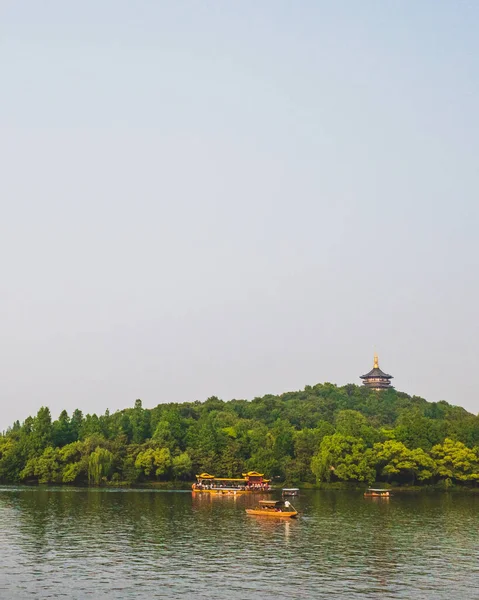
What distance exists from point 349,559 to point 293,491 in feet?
139

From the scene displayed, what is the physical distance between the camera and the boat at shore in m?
94.4

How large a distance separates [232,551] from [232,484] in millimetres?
54029

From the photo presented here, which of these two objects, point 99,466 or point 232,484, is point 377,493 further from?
point 99,466

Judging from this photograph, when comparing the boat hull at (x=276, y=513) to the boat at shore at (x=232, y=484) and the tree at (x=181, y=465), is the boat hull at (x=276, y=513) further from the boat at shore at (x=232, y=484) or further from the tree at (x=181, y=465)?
the tree at (x=181, y=465)

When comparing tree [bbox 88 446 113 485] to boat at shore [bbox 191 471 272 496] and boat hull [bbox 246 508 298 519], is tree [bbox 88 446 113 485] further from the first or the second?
boat hull [bbox 246 508 298 519]

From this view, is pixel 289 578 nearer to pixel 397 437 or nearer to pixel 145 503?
pixel 145 503

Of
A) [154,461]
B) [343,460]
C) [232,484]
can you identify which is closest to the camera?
[232,484]

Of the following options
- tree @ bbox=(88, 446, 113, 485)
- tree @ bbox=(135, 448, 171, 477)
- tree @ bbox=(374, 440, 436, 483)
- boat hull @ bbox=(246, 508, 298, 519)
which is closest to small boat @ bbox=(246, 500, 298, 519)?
boat hull @ bbox=(246, 508, 298, 519)

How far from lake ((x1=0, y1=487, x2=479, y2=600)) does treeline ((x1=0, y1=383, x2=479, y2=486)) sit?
25.6m

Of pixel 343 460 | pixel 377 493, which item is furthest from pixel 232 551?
pixel 343 460

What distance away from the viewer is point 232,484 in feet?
334

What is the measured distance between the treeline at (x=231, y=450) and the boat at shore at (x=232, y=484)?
670 centimetres

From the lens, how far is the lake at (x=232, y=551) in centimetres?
3809

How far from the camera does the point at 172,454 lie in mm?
114812
